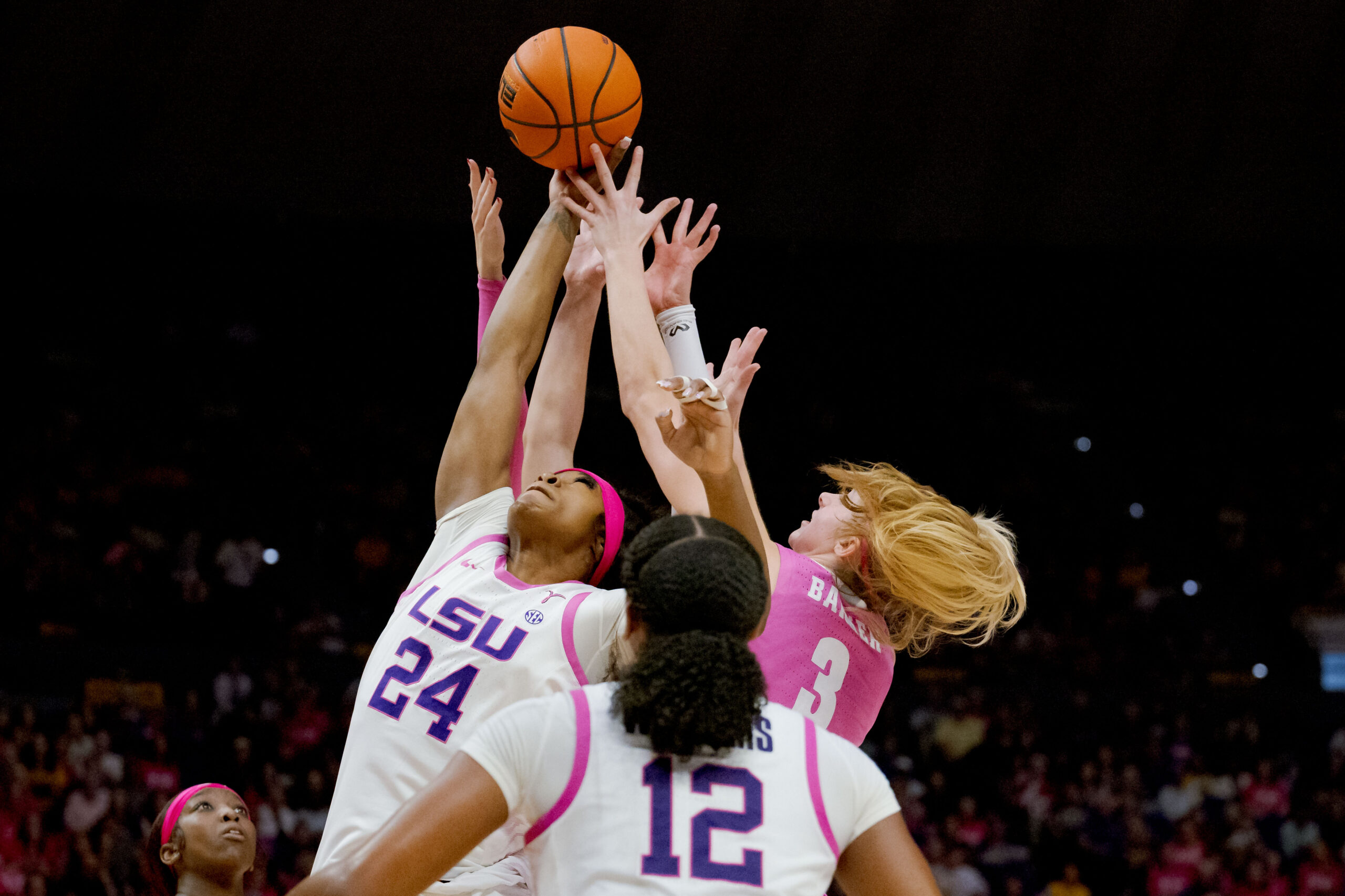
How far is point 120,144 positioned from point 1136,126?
789cm

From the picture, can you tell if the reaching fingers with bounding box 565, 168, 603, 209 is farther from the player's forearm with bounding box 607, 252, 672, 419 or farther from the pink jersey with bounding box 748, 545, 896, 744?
the pink jersey with bounding box 748, 545, 896, 744

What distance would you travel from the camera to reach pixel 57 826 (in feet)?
27.1

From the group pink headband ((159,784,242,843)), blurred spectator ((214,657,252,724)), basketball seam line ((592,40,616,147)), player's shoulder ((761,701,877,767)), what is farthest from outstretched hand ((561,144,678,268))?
blurred spectator ((214,657,252,724))

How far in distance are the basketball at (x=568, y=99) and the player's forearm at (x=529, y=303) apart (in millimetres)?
191

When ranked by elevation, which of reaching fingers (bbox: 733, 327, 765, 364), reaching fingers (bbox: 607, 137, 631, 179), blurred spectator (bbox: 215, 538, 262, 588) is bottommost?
blurred spectator (bbox: 215, 538, 262, 588)

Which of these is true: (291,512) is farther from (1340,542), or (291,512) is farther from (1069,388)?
(1340,542)

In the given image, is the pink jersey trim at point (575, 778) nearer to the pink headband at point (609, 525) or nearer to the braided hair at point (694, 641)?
the braided hair at point (694, 641)

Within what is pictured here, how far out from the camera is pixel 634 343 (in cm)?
290

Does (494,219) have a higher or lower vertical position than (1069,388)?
higher

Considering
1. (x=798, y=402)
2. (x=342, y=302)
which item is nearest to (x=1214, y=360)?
(x=798, y=402)

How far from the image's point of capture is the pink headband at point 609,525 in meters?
3.11

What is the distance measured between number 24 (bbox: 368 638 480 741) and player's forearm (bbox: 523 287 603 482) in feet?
2.80

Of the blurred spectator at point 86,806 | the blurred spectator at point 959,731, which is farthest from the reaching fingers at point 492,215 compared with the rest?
the blurred spectator at point 959,731

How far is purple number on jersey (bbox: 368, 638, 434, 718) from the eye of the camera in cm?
270
